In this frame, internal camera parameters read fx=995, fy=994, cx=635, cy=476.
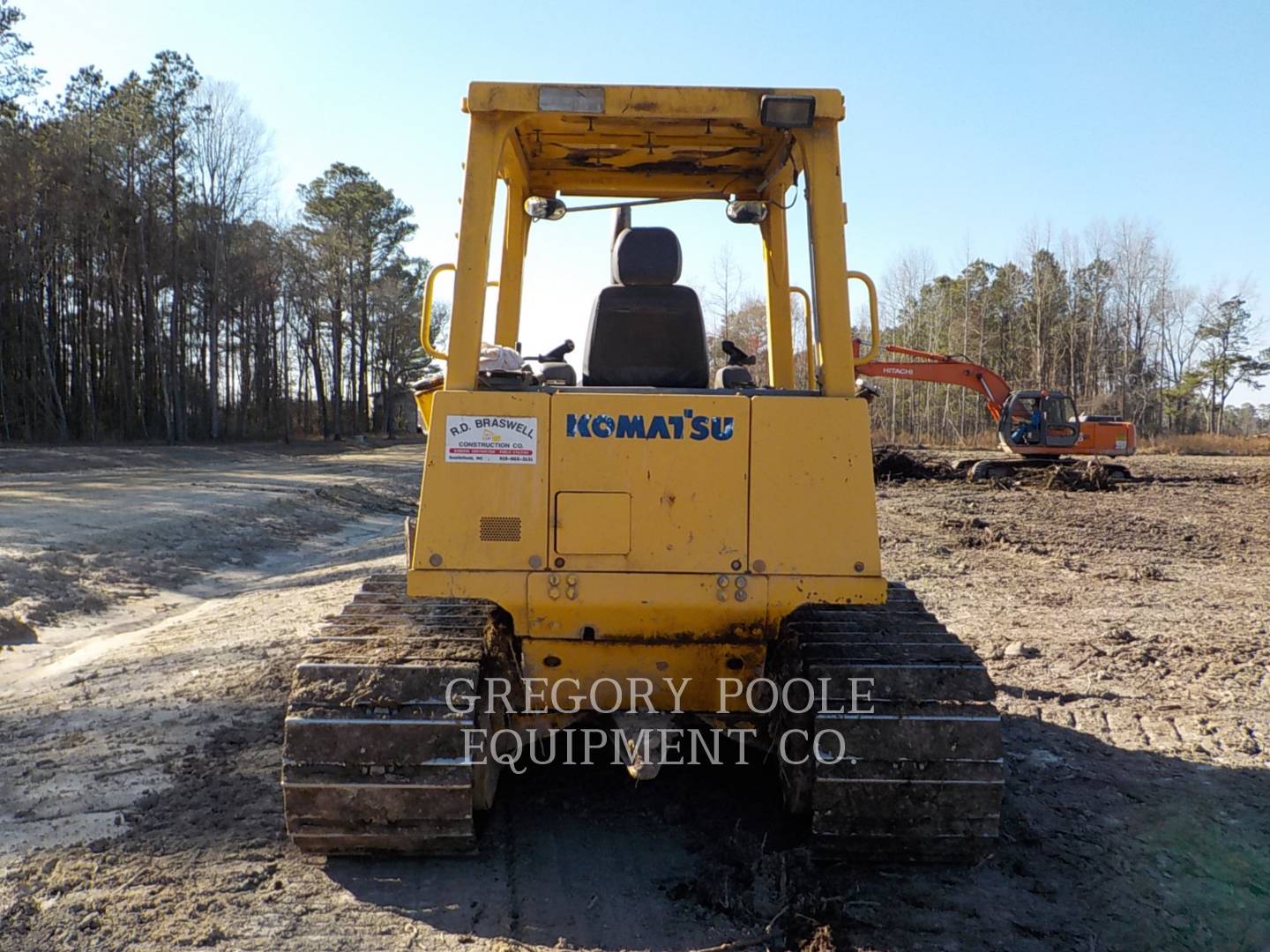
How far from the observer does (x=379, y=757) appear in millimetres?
3264

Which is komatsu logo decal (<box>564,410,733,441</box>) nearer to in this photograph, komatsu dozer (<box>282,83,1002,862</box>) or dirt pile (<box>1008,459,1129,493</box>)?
komatsu dozer (<box>282,83,1002,862</box>)

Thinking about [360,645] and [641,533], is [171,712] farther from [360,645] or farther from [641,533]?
[641,533]

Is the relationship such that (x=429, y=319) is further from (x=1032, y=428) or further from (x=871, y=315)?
(x=1032, y=428)

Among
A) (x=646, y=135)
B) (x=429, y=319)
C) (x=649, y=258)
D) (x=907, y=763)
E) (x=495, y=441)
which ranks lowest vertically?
(x=907, y=763)

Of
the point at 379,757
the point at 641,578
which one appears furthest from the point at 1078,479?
the point at 379,757

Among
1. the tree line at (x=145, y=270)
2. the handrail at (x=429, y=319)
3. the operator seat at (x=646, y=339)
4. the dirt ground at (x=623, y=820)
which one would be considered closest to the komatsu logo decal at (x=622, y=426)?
the handrail at (x=429, y=319)

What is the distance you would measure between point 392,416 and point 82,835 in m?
56.7

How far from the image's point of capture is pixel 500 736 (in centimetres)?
382

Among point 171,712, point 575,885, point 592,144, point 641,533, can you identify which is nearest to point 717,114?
point 592,144

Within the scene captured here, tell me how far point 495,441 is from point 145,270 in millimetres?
36783

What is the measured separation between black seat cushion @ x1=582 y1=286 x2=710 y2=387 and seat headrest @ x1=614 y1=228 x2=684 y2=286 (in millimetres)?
93

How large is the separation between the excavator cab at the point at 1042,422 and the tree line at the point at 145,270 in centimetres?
2256

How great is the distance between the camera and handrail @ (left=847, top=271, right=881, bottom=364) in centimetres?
354

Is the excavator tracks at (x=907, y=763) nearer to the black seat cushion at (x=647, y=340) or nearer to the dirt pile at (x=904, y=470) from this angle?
the black seat cushion at (x=647, y=340)
